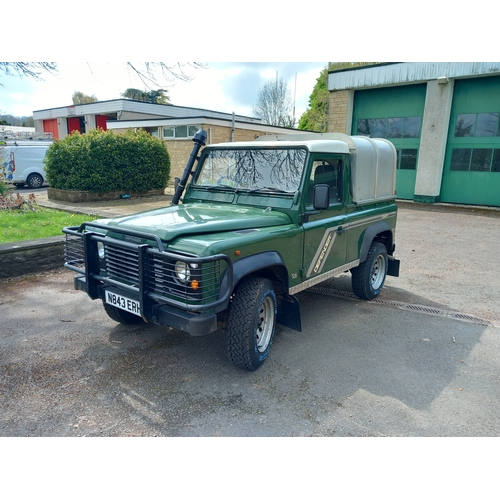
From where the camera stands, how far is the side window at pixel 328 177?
14.7ft

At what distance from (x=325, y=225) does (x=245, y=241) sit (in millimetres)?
1385

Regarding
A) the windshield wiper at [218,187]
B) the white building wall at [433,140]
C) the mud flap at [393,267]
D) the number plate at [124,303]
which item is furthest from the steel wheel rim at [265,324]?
the white building wall at [433,140]

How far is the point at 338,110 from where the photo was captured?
18.1m

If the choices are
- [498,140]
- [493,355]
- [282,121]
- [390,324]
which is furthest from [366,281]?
[282,121]

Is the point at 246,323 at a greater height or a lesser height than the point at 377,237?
lesser

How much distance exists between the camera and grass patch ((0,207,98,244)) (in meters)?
7.53

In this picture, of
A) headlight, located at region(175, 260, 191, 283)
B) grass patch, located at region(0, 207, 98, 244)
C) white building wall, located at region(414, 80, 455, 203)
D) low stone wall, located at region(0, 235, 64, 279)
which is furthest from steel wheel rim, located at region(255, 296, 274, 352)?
white building wall, located at region(414, 80, 455, 203)

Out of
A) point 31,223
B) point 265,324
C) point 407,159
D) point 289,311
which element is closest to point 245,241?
point 265,324

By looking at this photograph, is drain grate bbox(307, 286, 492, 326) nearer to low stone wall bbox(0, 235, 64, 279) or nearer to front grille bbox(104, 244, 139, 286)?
front grille bbox(104, 244, 139, 286)

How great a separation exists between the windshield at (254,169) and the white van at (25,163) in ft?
55.1

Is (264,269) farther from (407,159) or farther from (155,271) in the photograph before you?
(407,159)

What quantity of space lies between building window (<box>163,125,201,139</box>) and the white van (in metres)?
5.81

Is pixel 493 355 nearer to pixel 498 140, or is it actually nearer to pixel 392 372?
pixel 392 372

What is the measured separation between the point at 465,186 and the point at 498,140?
192cm
